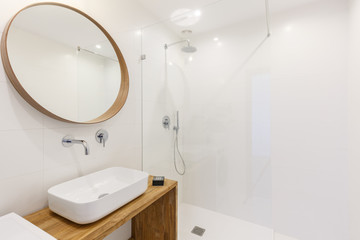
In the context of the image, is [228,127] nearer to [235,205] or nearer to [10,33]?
[235,205]

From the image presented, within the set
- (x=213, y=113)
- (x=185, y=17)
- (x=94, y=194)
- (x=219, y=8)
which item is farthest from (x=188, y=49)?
(x=94, y=194)

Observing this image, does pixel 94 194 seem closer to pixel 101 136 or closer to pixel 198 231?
pixel 101 136

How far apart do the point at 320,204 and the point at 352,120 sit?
857 millimetres

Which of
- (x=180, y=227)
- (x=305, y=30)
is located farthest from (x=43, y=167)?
(x=305, y=30)

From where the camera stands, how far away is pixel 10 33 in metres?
0.88

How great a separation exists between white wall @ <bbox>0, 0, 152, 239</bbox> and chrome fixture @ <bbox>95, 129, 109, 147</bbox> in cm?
3

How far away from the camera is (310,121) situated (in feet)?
5.53

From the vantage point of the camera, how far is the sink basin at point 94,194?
0.81m

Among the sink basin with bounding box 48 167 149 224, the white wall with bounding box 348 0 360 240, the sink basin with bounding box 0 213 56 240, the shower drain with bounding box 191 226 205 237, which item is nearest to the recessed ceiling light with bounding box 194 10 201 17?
the white wall with bounding box 348 0 360 240

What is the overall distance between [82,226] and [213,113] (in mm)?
1369

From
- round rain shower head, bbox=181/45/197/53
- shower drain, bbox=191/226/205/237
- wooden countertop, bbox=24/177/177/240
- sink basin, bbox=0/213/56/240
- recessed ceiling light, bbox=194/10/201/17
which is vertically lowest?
shower drain, bbox=191/226/205/237

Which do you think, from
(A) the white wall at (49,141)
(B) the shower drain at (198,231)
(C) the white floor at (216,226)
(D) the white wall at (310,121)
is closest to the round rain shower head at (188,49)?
(A) the white wall at (49,141)

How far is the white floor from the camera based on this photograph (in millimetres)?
1623

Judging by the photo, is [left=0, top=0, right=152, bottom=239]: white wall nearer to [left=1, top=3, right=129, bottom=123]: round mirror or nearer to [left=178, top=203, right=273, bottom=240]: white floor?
[left=1, top=3, right=129, bottom=123]: round mirror
